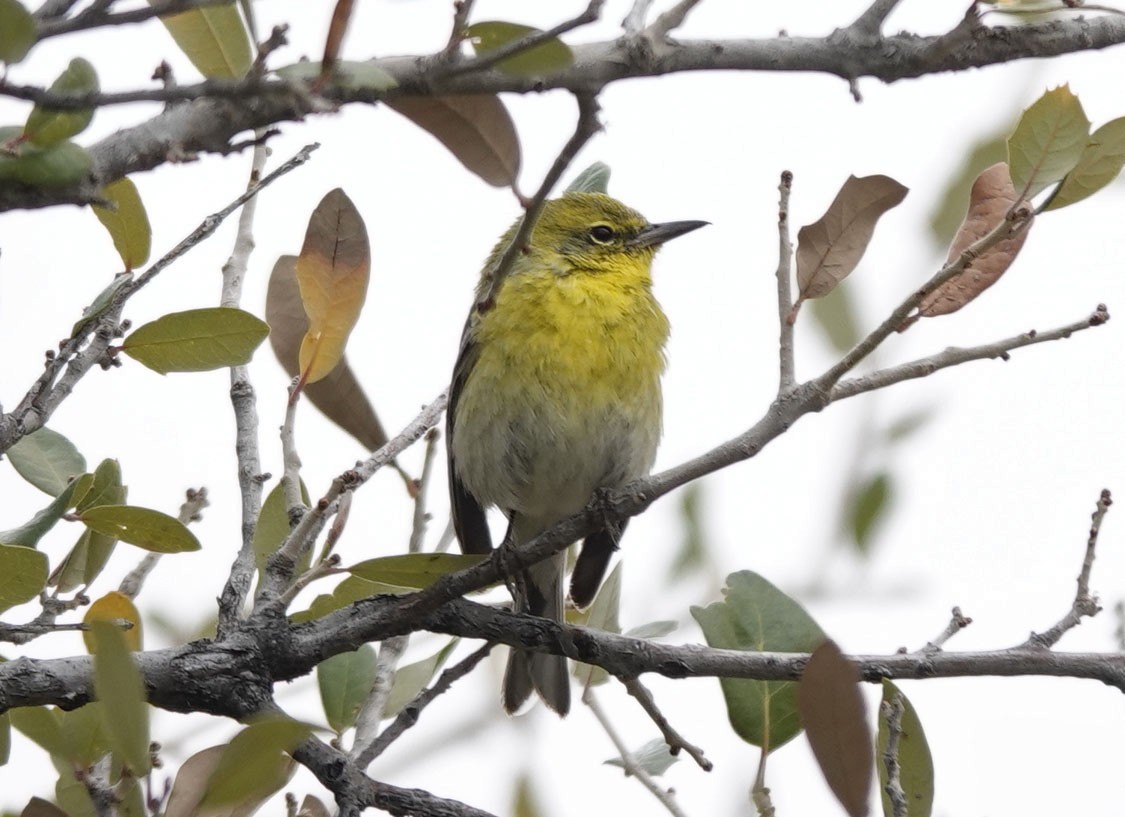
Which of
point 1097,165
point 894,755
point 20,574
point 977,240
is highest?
point 1097,165

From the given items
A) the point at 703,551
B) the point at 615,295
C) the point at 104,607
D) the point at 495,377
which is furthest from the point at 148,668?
the point at 615,295

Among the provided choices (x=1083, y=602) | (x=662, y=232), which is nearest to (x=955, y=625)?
(x=1083, y=602)

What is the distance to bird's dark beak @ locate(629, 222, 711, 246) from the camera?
556 cm

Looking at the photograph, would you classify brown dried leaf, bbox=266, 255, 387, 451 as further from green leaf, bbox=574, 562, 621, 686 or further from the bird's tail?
the bird's tail

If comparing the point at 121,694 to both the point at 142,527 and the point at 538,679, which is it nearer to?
the point at 142,527

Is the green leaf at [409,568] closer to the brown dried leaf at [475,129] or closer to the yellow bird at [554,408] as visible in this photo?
the brown dried leaf at [475,129]

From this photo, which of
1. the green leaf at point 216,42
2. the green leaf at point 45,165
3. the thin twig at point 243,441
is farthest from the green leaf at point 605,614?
the green leaf at point 45,165

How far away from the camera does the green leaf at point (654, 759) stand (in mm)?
3357

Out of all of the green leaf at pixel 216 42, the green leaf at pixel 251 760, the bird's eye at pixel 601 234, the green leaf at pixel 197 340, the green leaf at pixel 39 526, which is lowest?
the green leaf at pixel 251 760

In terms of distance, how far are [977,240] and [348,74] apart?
4.56ft

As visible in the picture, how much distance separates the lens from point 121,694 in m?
2.01

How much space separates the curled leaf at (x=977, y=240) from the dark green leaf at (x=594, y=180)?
1.71 meters

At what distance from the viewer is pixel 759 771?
8.92 ft

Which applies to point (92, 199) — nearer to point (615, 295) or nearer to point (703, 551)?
point (703, 551)
